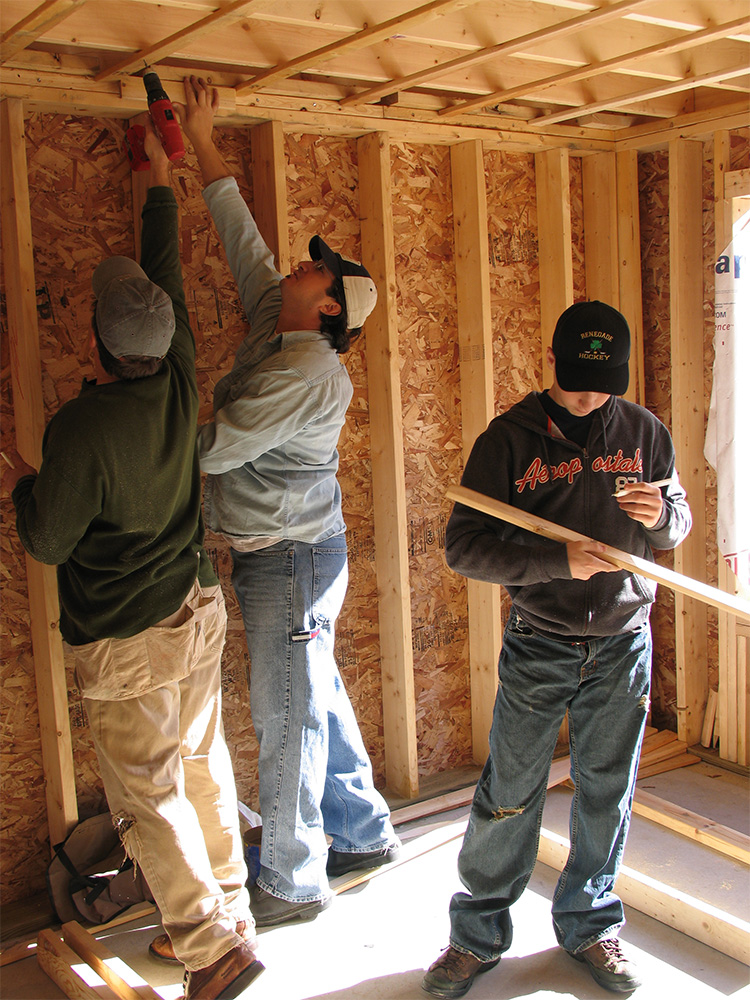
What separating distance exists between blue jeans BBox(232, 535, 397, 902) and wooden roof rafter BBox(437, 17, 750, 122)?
1768 mm

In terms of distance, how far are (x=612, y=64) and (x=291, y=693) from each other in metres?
2.33

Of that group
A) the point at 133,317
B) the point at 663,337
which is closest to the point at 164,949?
the point at 133,317

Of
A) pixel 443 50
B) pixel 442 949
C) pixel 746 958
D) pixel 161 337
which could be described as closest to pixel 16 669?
pixel 161 337

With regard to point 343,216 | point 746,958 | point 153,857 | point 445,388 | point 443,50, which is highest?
point 443,50

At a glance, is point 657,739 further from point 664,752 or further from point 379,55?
point 379,55

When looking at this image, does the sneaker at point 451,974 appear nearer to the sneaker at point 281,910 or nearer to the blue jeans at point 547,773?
the blue jeans at point 547,773

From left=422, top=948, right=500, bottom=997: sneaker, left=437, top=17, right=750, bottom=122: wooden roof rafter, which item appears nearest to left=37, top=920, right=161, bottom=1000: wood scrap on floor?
left=422, top=948, right=500, bottom=997: sneaker

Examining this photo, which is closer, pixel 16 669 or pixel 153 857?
pixel 153 857

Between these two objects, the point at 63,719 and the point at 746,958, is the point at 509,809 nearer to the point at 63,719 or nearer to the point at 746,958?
the point at 746,958

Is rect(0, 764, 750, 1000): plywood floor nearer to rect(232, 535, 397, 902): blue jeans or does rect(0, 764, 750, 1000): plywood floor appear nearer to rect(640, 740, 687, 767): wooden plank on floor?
rect(232, 535, 397, 902): blue jeans

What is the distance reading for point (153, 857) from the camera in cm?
249

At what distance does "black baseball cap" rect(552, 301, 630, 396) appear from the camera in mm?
2393

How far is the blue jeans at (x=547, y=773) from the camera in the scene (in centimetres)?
251

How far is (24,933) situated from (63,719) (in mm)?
697
